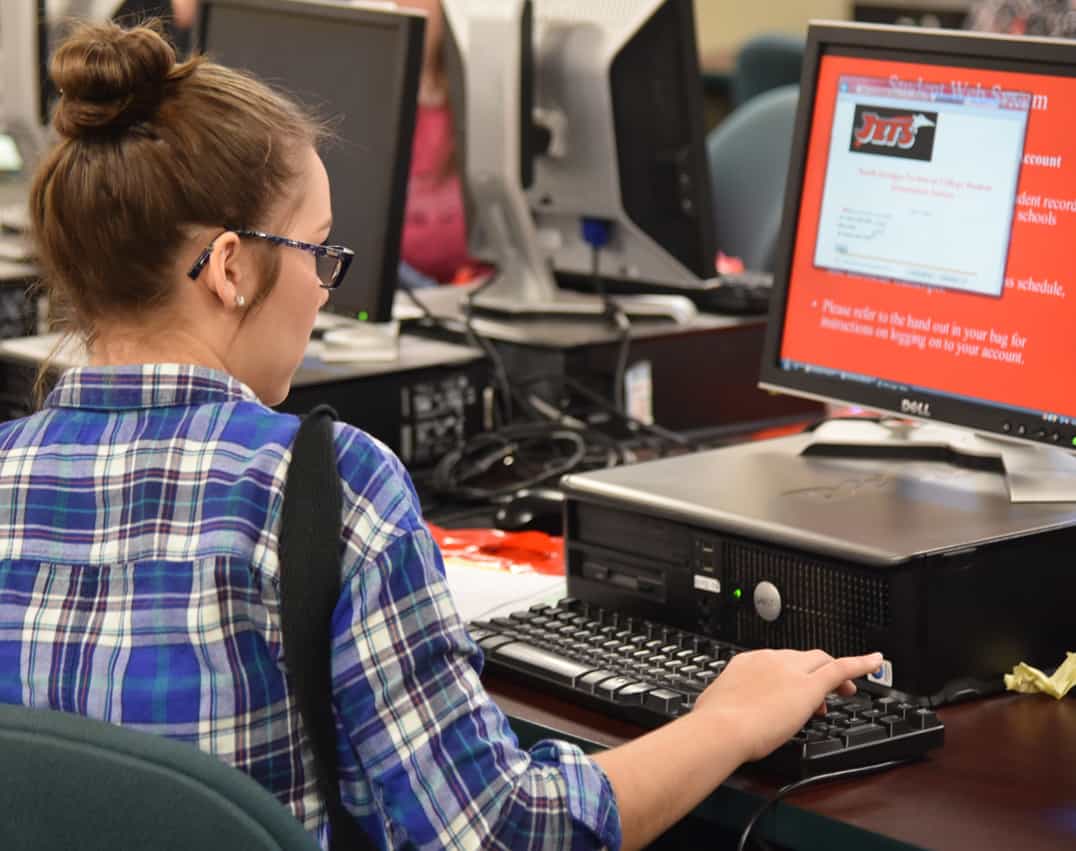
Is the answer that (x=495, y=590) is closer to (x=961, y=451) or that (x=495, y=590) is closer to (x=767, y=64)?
(x=961, y=451)

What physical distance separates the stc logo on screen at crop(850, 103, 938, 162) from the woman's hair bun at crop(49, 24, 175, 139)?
760mm

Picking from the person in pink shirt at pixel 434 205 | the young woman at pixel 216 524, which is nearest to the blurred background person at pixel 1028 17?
the person in pink shirt at pixel 434 205

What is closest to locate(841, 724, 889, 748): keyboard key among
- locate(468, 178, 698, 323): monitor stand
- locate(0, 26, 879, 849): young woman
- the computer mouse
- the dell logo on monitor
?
locate(0, 26, 879, 849): young woman

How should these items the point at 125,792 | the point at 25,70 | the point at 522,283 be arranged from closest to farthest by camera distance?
1. the point at 125,792
2. the point at 522,283
3. the point at 25,70

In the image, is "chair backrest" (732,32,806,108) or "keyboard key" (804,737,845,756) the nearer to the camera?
"keyboard key" (804,737,845,756)

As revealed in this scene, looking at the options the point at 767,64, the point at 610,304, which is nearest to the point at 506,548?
the point at 610,304

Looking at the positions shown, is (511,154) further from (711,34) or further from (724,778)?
(711,34)

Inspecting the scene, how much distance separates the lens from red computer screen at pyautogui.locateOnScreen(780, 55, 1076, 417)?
146cm

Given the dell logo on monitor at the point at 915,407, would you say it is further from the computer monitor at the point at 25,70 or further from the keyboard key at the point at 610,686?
the computer monitor at the point at 25,70

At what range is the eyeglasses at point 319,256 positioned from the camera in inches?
41.1

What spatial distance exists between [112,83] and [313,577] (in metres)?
0.33

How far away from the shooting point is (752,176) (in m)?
3.50

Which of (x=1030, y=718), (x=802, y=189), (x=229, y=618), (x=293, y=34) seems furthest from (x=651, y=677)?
(x=293, y=34)

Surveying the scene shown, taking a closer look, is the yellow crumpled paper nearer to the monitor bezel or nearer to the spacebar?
the monitor bezel
